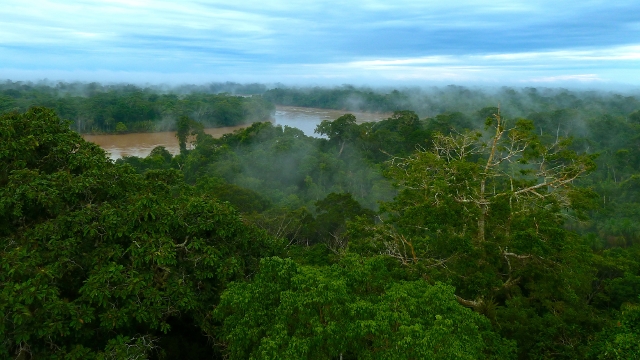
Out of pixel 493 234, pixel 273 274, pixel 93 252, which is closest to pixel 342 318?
pixel 273 274

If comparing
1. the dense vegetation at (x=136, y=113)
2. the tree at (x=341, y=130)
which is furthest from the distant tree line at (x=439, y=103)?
the tree at (x=341, y=130)

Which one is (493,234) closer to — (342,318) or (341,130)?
(342,318)

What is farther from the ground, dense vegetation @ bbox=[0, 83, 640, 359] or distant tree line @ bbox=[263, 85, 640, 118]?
distant tree line @ bbox=[263, 85, 640, 118]

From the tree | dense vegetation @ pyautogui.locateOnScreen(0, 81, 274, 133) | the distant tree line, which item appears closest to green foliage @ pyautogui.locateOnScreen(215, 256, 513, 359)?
the tree

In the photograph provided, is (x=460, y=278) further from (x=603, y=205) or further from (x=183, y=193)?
(x=603, y=205)

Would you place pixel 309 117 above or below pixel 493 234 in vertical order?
above

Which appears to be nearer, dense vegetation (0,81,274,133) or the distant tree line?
dense vegetation (0,81,274,133)

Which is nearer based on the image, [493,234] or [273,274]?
[273,274]

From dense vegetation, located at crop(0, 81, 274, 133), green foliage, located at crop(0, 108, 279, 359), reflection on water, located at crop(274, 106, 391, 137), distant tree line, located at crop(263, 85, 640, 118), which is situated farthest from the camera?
distant tree line, located at crop(263, 85, 640, 118)

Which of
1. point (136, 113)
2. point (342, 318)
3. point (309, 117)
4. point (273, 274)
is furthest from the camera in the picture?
point (309, 117)

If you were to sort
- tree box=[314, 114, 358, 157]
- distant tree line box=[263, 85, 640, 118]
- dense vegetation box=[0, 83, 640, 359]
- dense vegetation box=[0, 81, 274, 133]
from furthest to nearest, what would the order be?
distant tree line box=[263, 85, 640, 118] → dense vegetation box=[0, 81, 274, 133] → tree box=[314, 114, 358, 157] → dense vegetation box=[0, 83, 640, 359]

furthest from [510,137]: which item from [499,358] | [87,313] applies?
[87,313]

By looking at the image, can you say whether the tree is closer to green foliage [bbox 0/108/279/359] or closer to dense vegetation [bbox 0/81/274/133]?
dense vegetation [bbox 0/81/274/133]
